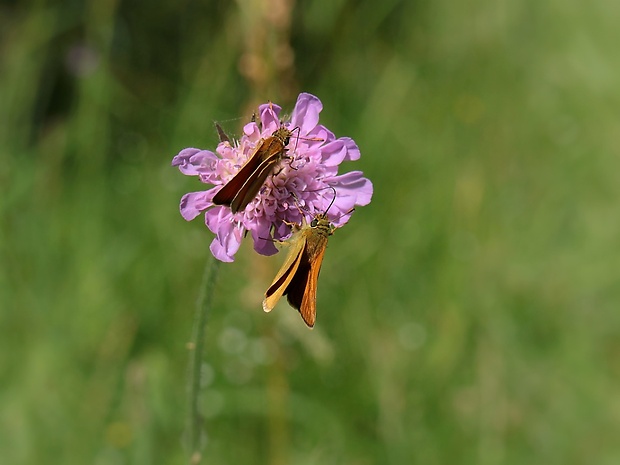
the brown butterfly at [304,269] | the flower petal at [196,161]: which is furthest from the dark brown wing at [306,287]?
Answer: the flower petal at [196,161]

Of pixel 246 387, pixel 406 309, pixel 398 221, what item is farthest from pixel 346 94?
pixel 246 387

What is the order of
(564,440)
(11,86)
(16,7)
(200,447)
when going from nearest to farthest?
1. (200,447)
2. (564,440)
3. (11,86)
4. (16,7)

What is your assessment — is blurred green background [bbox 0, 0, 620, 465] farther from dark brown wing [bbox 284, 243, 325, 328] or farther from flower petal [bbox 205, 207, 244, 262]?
dark brown wing [bbox 284, 243, 325, 328]

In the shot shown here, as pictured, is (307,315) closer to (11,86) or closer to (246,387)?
(246,387)

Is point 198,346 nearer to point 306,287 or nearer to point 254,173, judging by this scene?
point 306,287

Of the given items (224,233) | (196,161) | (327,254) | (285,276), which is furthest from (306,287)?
(327,254)

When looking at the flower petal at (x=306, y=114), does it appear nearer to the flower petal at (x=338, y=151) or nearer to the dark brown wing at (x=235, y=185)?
the flower petal at (x=338, y=151)
